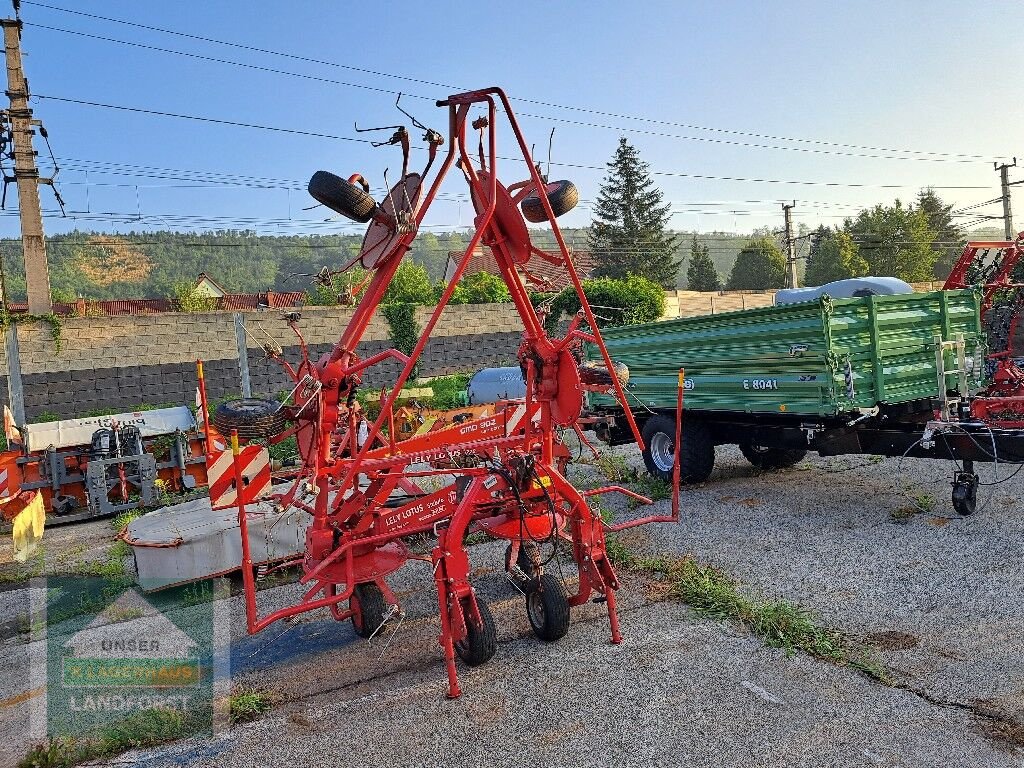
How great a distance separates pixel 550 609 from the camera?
4680 millimetres

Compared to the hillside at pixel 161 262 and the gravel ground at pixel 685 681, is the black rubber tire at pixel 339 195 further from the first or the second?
the hillside at pixel 161 262

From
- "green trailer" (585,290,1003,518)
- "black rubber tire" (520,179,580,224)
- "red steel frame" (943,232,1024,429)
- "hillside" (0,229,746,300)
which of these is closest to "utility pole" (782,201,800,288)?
"red steel frame" (943,232,1024,429)

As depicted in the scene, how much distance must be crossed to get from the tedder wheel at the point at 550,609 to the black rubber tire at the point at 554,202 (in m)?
2.27

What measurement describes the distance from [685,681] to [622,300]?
21.9 meters

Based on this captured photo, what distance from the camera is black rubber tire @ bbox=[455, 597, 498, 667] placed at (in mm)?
4422

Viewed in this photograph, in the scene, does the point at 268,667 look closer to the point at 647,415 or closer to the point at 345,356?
the point at 345,356

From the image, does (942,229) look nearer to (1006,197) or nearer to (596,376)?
(1006,197)

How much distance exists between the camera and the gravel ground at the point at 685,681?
348 centimetres

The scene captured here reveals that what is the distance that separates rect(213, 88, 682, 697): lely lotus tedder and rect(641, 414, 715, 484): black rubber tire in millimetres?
3927

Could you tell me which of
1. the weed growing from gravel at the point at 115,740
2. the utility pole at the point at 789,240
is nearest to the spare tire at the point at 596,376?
the weed growing from gravel at the point at 115,740

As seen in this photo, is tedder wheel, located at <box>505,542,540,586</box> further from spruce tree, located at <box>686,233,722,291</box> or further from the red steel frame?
spruce tree, located at <box>686,233,722,291</box>

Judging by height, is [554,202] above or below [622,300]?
below

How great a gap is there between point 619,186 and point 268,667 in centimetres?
4834

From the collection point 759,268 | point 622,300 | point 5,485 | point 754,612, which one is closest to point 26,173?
point 5,485
